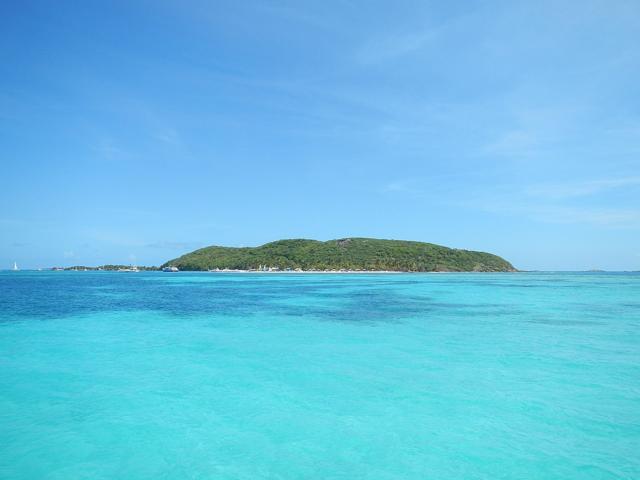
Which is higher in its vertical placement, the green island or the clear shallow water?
the green island

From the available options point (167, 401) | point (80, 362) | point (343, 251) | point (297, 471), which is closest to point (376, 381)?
point (297, 471)

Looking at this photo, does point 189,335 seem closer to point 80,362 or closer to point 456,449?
point 80,362

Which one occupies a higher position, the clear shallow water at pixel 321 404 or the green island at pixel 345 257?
the green island at pixel 345 257

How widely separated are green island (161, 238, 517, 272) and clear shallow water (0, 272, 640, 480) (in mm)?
123720

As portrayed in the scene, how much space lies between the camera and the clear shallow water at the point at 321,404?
6820mm

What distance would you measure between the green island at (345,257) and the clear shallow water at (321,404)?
123720mm

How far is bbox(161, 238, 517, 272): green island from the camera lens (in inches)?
5625

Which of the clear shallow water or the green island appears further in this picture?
the green island

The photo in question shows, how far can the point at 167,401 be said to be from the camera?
9750 mm

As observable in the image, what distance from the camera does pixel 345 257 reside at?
5837 inches

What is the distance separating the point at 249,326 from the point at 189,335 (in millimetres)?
3450

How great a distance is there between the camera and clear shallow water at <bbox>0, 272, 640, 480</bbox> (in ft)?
22.4

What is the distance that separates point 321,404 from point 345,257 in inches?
5482

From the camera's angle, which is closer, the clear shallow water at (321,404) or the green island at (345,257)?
the clear shallow water at (321,404)
